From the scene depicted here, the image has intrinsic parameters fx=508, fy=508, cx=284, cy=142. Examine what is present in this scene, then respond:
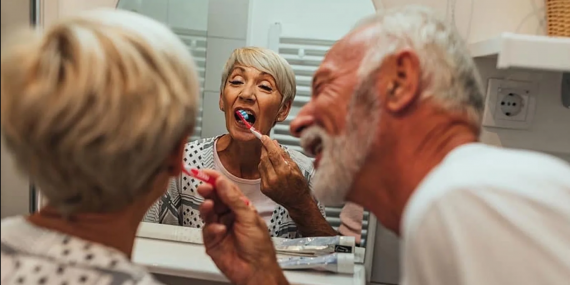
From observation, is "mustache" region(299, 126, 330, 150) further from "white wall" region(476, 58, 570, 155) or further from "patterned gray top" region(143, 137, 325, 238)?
"white wall" region(476, 58, 570, 155)

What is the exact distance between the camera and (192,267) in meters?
1.04

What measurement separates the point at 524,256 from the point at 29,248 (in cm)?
53

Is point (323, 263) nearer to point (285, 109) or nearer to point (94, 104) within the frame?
point (285, 109)

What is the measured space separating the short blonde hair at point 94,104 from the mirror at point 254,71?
23.4 inches

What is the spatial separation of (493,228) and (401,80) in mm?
229

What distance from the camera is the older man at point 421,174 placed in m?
0.57

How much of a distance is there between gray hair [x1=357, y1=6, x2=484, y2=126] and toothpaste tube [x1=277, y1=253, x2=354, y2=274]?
466mm

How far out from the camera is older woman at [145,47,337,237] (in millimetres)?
1137

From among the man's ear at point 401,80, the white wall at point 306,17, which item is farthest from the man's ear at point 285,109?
the man's ear at point 401,80

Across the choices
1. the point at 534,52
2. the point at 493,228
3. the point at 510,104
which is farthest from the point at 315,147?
the point at 510,104

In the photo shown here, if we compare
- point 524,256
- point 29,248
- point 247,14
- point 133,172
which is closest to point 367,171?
point 524,256

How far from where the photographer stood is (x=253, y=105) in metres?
1.14

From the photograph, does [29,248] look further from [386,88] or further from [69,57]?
[386,88]

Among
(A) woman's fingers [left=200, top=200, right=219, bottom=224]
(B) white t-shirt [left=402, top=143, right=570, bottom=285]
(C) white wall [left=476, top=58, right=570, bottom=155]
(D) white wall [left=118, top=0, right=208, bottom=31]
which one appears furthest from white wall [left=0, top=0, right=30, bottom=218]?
(C) white wall [left=476, top=58, right=570, bottom=155]
